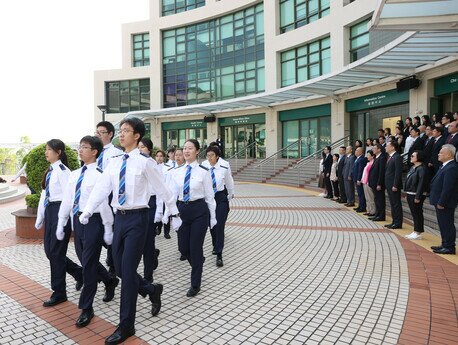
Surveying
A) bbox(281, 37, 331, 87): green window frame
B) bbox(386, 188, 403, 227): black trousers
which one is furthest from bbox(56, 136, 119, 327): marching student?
bbox(281, 37, 331, 87): green window frame

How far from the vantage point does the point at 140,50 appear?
3362cm

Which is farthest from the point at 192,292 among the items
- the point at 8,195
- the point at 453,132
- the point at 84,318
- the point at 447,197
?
the point at 8,195

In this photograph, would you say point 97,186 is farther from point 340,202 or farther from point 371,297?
point 340,202

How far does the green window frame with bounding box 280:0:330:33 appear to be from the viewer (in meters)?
21.7

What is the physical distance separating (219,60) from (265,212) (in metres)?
20.8

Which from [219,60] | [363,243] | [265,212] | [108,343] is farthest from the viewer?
[219,60]

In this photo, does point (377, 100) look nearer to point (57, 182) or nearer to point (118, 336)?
point (57, 182)

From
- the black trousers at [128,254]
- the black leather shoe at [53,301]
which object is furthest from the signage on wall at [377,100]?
the black leather shoe at [53,301]

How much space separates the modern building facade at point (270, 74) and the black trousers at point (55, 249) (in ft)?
25.6

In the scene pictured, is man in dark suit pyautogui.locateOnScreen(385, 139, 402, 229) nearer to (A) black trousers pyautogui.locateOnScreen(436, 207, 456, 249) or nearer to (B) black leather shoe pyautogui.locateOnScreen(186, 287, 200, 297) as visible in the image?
(A) black trousers pyautogui.locateOnScreen(436, 207, 456, 249)

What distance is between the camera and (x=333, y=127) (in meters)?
21.0

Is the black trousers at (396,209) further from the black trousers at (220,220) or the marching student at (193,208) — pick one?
the marching student at (193,208)

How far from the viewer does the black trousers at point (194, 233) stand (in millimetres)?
4719

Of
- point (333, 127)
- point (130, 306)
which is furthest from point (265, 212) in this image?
point (333, 127)
